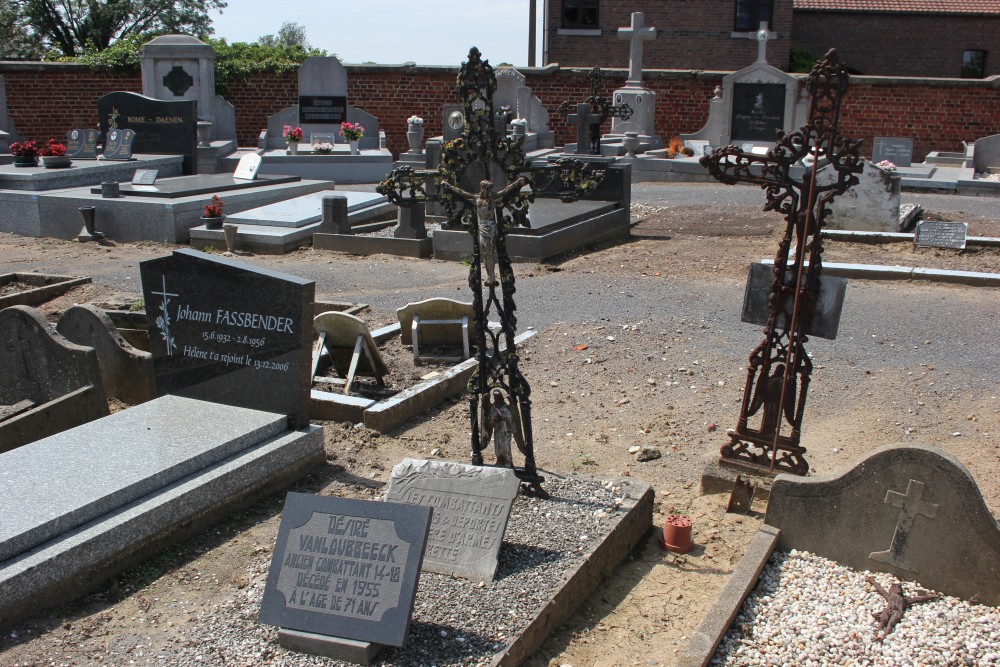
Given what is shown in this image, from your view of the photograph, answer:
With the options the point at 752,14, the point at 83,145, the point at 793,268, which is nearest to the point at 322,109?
the point at 83,145

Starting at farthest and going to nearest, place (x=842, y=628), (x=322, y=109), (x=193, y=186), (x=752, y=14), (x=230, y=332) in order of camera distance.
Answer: (x=752, y=14), (x=322, y=109), (x=193, y=186), (x=230, y=332), (x=842, y=628)

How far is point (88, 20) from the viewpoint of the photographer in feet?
131

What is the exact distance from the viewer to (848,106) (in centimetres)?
2459

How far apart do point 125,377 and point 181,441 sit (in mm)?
1982

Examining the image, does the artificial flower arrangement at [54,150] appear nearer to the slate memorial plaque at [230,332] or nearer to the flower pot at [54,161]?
the flower pot at [54,161]

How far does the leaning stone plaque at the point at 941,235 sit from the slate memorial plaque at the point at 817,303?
7.49 metres

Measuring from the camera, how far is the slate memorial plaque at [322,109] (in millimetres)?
23109

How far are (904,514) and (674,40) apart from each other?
102 feet

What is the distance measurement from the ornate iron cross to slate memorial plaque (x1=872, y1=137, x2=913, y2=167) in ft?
55.4

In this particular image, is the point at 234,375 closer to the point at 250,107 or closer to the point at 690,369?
the point at 690,369

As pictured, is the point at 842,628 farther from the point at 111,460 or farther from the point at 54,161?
the point at 54,161

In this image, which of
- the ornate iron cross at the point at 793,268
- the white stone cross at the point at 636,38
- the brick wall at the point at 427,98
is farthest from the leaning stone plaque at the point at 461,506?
the brick wall at the point at 427,98

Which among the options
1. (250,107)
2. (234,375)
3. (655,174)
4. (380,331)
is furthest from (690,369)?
(250,107)

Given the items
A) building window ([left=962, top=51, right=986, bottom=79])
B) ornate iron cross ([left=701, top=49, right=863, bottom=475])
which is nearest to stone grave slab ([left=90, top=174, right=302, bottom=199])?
ornate iron cross ([left=701, top=49, right=863, bottom=475])
